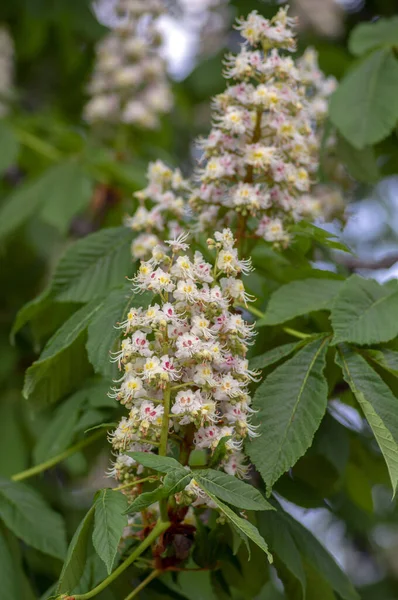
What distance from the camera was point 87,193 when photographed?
3004 mm

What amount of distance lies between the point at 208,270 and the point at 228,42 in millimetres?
3726

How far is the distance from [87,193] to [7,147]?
341 mm

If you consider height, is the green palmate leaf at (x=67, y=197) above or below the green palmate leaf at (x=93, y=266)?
above

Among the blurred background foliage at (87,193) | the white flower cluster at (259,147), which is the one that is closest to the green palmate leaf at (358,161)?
the blurred background foliage at (87,193)

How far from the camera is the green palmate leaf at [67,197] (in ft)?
9.50

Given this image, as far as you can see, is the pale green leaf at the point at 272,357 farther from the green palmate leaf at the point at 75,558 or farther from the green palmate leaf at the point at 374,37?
the green palmate leaf at the point at 374,37

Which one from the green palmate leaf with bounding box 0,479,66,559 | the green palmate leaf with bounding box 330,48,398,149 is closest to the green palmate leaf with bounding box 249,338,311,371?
the green palmate leaf with bounding box 0,479,66,559

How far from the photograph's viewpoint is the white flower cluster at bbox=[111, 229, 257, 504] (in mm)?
1474

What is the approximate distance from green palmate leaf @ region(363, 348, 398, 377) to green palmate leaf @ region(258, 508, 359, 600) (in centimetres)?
37

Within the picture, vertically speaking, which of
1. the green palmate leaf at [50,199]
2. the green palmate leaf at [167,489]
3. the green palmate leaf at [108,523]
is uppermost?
the green palmate leaf at [50,199]

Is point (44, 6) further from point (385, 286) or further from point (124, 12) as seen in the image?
point (385, 286)

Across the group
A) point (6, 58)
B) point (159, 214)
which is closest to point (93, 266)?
point (159, 214)

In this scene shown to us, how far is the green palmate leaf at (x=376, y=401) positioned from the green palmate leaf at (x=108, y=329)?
408 millimetres

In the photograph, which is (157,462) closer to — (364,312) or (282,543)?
(282,543)
